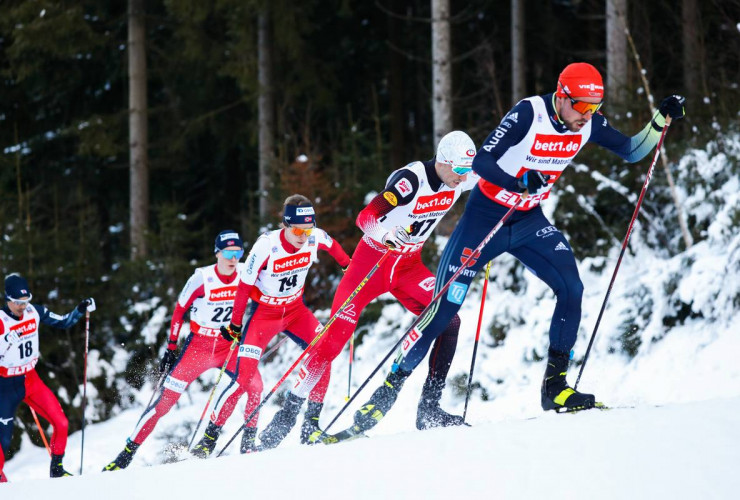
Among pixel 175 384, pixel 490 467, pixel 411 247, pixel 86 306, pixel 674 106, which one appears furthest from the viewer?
pixel 86 306

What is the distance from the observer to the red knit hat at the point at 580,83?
553 cm

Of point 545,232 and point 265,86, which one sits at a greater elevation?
point 545,232

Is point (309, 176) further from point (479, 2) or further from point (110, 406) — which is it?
point (479, 2)

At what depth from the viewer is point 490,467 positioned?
4.64m

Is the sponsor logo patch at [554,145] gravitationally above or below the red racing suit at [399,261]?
above

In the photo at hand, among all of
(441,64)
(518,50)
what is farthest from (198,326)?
(518,50)

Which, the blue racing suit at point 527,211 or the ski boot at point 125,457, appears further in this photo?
the ski boot at point 125,457

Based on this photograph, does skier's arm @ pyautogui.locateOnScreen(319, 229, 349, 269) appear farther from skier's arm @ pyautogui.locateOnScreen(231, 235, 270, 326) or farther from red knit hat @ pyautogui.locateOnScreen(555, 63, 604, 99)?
red knit hat @ pyautogui.locateOnScreen(555, 63, 604, 99)

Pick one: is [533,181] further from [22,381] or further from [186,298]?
[22,381]

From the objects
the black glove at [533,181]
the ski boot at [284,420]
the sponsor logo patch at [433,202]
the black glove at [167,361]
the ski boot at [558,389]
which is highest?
the black glove at [533,181]

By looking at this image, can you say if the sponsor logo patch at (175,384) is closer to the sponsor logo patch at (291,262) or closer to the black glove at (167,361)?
the black glove at (167,361)

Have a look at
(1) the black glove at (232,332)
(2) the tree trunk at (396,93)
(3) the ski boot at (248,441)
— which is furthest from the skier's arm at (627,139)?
(2) the tree trunk at (396,93)

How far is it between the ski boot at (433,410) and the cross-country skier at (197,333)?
2644mm

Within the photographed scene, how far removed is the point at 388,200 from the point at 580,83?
1.66 meters
